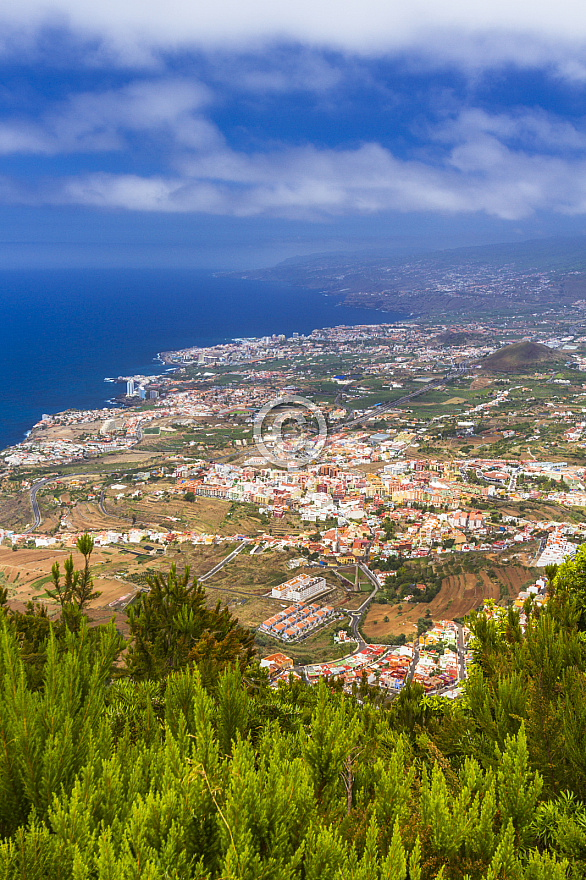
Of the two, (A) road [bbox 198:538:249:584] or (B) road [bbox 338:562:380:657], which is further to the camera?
(A) road [bbox 198:538:249:584]

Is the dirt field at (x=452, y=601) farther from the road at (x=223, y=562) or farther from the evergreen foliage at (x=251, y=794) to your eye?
the evergreen foliage at (x=251, y=794)

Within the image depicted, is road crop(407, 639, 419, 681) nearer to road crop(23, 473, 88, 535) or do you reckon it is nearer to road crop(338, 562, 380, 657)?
road crop(338, 562, 380, 657)

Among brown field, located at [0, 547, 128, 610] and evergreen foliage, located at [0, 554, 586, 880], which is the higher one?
evergreen foliage, located at [0, 554, 586, 880]

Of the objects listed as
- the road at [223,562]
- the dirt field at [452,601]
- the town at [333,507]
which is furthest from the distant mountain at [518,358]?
the road at [223,562]

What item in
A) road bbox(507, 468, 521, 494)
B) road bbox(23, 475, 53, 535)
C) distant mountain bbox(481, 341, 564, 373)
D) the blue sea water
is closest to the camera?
road bbox(23, 475, 53, 535)

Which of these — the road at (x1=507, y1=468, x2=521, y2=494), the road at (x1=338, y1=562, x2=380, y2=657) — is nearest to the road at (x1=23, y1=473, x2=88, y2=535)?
the road at (x1=338, y1=562, x2=380, y2=657)
